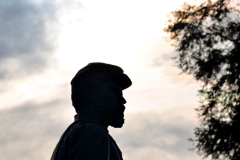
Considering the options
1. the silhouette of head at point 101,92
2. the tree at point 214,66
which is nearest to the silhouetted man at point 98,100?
the silhouette of head at point 101,92

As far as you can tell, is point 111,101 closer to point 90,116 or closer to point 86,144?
point 90,116

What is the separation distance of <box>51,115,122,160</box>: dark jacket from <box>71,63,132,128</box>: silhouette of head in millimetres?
173

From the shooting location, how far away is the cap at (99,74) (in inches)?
137

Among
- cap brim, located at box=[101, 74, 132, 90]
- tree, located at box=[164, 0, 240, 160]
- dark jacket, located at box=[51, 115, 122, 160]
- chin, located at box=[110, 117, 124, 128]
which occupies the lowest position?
dark jacket, located at box=[51, 115, 122, 160]

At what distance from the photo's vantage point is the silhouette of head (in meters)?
3.45

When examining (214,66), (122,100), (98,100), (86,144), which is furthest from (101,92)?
(214,66)

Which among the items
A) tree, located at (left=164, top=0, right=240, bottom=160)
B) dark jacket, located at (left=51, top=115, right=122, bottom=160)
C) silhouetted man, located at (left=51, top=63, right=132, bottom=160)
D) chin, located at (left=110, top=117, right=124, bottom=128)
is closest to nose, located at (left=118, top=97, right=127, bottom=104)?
silhouetted man, located at (left=51, top=63, right=132, bottom=160)

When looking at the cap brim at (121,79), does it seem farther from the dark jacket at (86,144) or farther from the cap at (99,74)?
the dark jacket at (86,144)

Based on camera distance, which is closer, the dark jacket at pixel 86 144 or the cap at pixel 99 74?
the dark jacket at pixel 86 144

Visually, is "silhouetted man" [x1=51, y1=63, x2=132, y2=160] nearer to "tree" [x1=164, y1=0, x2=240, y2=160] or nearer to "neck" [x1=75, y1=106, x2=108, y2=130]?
"neck" [x1=75, y1=106, x2=108, y2=130]

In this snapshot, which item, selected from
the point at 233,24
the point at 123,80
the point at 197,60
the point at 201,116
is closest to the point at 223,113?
the point at 201,116

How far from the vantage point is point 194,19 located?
21078mm

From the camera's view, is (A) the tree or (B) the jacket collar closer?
(B) the jacket collar

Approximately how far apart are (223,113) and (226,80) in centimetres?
141
